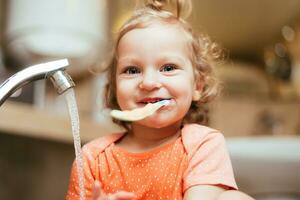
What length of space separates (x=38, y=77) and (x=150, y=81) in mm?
142

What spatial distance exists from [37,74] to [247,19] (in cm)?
160

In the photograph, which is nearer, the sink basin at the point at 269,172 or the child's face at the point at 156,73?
the child's face at the point at 156,73

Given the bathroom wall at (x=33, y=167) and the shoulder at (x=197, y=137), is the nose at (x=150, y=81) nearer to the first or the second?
the shoulder at (x=197, y=137)

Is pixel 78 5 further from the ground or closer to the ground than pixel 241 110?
further from the ground

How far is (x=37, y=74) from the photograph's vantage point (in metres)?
0.62

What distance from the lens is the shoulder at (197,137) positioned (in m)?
0.68

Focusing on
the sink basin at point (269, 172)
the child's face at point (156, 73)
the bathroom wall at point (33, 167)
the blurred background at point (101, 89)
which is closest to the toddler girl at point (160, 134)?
the child's face at point (156, 73)

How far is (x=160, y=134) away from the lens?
2.34ft

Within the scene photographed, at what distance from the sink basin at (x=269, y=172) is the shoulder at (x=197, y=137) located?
0.61 meters

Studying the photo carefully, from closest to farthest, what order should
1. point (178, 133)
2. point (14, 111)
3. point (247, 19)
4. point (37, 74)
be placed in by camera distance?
point (37, 74), point (178, 133), point (14, 111), point (247, 19)

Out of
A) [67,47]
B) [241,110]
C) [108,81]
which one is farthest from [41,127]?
[241,110]

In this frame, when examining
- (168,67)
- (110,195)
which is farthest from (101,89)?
(110,195)

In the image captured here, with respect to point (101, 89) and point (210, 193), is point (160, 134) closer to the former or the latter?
point (210, 193)

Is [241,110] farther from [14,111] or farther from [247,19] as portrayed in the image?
[14,111]
